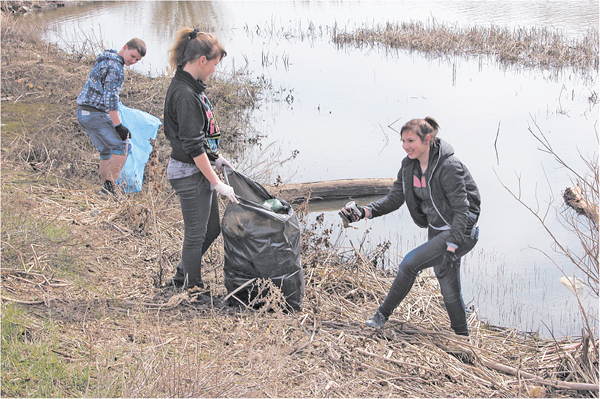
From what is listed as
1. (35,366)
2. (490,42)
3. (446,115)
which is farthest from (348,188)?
(490,42)

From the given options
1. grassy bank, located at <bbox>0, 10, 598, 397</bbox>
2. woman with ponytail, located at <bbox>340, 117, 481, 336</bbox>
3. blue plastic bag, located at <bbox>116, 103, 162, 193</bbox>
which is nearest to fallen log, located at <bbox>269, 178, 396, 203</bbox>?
grassy bank, located at <bbox>0, 10, 598, 397</bbox>

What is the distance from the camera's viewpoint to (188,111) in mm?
3143

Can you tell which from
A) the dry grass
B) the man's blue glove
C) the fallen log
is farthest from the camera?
the dry grass

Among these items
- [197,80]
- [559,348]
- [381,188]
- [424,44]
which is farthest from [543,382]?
[424,44]

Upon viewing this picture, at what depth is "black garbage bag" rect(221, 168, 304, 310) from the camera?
3377 millimetres

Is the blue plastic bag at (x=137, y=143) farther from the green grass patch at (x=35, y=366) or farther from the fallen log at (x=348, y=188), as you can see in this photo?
the green grass patch at (x=35, y=366)

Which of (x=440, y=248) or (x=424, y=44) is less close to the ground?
(x=424, y=44)

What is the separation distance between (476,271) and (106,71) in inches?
159

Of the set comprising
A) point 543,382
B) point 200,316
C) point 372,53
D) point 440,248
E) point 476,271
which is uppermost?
point 372,53

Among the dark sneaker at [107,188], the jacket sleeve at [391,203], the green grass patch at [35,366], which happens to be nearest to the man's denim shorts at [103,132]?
the dark sneaker at [107,188]

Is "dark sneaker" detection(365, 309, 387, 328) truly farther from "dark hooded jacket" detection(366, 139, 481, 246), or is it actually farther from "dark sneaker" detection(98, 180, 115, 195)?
"dark sneaker" detection(98, 180, 115, 195)

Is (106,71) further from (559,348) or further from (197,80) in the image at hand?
(559,348)

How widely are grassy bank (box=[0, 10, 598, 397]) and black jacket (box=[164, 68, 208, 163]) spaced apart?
3.22ft

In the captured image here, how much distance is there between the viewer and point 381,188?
6.32 metres
